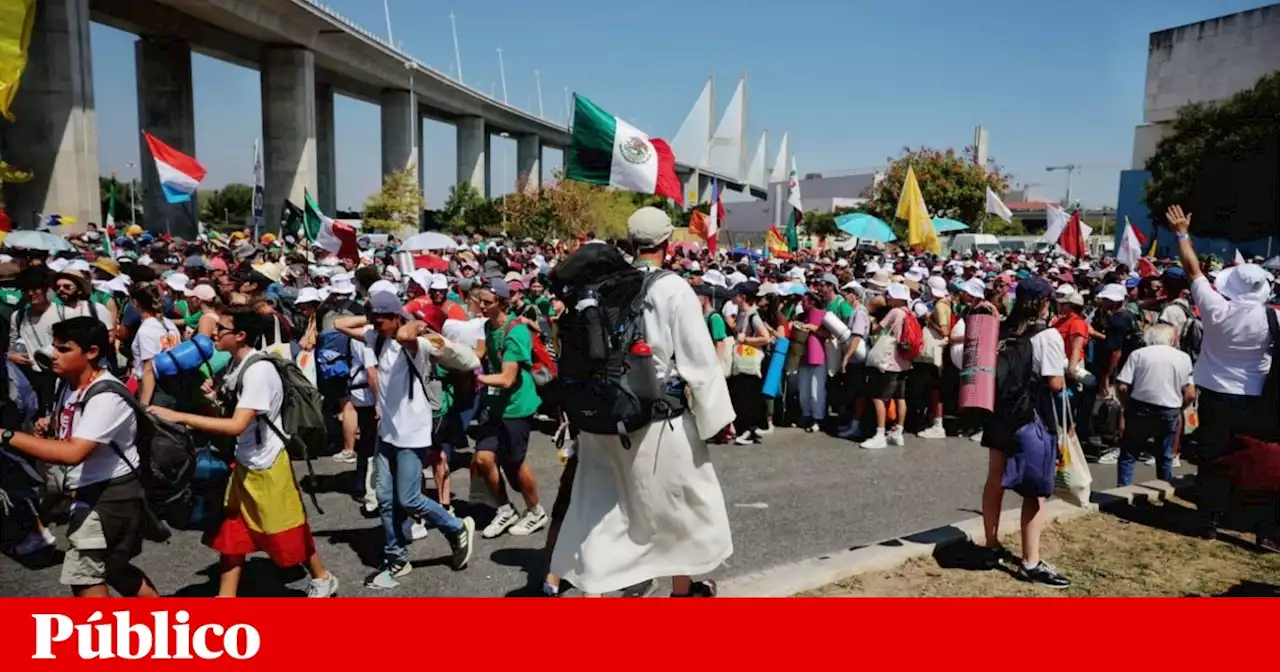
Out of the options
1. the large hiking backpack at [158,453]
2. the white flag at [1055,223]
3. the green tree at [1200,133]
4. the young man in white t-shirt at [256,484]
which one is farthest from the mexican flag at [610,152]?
the green tree at [1200,133]

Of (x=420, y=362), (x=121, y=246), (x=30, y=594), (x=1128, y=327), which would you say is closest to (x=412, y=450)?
(x=420, y=362)

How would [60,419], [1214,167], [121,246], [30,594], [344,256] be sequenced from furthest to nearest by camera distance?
[121,246] → [344,256] → [30,594] → [1214,167] → [60,419]

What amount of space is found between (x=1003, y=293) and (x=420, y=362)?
7.54m

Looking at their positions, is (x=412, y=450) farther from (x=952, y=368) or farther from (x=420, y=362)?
(x=952, y=368)

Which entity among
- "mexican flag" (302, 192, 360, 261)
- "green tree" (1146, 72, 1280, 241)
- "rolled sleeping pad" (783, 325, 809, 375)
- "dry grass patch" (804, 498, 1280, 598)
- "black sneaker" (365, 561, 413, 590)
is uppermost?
"green tree" (1146, 72, 1280, 241)

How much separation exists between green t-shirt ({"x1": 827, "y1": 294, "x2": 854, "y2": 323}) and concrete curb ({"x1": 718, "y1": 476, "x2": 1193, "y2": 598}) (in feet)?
11.7

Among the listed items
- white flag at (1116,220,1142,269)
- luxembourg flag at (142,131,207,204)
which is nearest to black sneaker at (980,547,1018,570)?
luxembourg flag at (142,131,207,204)

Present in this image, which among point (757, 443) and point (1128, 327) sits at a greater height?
point (1128, 327)

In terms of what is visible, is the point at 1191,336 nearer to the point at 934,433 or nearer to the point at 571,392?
the point at 934,433

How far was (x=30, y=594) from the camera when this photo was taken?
16.9 feet

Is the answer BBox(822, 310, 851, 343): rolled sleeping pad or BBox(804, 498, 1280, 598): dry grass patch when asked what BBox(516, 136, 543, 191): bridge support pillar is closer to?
BBox(822, 310, 851, 343): rolled sleeping pad

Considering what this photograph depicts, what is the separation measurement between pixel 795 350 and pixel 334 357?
5044 millimetres

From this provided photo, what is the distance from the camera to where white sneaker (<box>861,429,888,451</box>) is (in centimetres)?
908

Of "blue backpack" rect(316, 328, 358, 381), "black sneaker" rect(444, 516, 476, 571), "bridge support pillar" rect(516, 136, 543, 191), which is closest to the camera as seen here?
"black sneaker" rect(444, 516, 476, 571)
